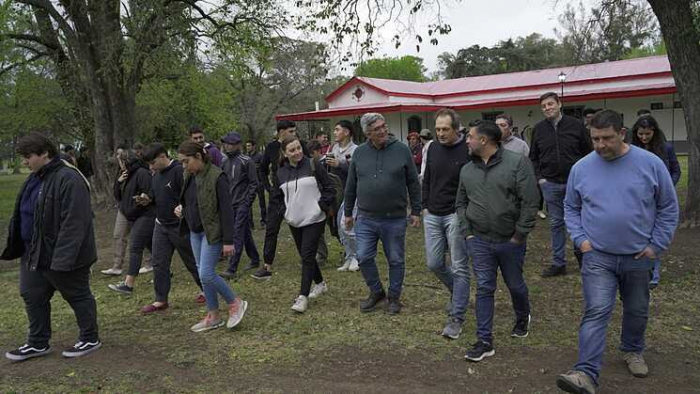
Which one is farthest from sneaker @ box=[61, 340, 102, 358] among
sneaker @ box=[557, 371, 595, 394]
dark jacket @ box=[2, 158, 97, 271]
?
sneaker @ box=[557, 371, 595, 394]

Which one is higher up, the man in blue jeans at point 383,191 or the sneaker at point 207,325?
the man in blue jeans at point 383,191

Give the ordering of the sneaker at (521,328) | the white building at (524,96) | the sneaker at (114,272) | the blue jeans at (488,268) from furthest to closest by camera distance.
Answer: the white building at (524,96) < the sneaker at (114,272) < the sneaker at (521,328) < the blue jeans at (488,268)

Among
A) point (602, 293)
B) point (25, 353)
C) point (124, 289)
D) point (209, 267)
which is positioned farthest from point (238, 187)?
point (602, 293)

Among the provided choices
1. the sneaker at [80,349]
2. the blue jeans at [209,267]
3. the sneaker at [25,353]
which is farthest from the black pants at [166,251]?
the sneaker at [25,353]

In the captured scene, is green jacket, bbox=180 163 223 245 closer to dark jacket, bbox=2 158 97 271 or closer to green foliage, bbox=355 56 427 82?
dark jacket, bbox=2 158 97 271

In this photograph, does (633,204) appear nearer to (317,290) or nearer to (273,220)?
(317,290)

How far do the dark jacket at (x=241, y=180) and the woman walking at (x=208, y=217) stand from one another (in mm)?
2028

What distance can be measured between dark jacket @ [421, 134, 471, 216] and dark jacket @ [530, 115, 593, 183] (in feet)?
5.46

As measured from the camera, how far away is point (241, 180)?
707cm

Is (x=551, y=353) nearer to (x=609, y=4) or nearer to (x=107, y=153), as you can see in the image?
(x=609, y=4)

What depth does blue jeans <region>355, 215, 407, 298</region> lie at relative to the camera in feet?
16.4

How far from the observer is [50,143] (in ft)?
14.5

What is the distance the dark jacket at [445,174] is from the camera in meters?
4.57

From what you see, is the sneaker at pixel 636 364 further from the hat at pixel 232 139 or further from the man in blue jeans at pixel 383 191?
the hat at pixel 232 139
